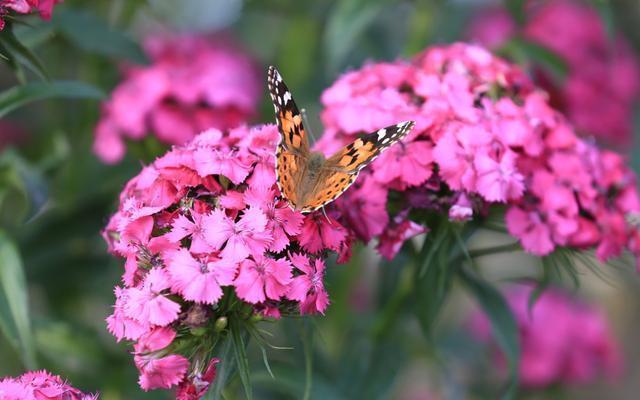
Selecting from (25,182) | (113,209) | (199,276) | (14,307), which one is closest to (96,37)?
(25,182)

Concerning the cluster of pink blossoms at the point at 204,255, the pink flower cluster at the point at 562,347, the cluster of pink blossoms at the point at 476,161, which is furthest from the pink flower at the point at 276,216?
the pink flower cluster at the point at 562,347

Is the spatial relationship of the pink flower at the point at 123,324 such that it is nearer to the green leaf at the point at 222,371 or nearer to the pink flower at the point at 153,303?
the pink flower at the point at 153,303

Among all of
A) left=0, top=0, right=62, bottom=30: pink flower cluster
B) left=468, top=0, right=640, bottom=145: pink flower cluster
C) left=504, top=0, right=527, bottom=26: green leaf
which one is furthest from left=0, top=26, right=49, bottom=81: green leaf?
left=468, top=0, right=640, bottom=145: pink flower cluster

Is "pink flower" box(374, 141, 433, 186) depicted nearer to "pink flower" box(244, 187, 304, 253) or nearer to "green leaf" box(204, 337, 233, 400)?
"pink flower" box(244, 187, 304, 253)

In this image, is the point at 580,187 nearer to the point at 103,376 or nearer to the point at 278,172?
the point at 278,172

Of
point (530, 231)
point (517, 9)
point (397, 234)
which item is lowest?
point (530, 231)

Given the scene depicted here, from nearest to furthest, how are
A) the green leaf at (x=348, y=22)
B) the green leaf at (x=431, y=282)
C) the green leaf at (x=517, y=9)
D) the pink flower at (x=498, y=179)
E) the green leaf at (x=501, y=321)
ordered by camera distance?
1. the pink flower at (x=498, y=179)
2. the green leaf at (x=431, y=282)
3. the green leaf at (x=501, y=321)
4. the green leaf at (x=348, y=22)
5. the green leaf at (x=517, y=9)

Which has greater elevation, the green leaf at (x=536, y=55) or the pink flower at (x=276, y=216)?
the green leaf at (x=536, y=55)

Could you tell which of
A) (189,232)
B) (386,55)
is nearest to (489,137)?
(189,232)

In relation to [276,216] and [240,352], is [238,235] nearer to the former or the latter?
[276,216]
